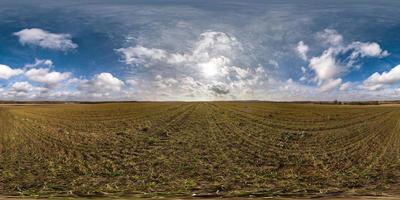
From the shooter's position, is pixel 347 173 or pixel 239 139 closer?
pixel 347 173

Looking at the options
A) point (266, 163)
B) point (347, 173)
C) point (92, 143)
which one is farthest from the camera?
point (92, 143)

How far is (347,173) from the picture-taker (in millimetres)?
20219

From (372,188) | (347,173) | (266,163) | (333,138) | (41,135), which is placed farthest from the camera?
(41,135)

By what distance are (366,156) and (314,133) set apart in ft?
36.5

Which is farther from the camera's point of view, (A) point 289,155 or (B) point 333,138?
(B) point 333,138

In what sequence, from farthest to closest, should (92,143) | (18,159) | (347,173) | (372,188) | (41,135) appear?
(41,135) → (92,143) → (18,159) → (347,173) → (372,188)

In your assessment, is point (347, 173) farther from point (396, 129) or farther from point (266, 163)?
point (396, 129)

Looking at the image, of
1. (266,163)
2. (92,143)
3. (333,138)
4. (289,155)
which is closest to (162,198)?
(266,163)

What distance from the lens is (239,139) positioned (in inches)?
1233

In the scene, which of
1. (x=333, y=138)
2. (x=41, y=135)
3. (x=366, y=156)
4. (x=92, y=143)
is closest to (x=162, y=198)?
(x=366, y=156)

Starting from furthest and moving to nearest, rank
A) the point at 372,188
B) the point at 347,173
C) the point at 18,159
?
Answer: the point at 18,159 → the point at 347,173 → the point at 372,188

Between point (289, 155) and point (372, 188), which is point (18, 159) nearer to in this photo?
point (289, 155)

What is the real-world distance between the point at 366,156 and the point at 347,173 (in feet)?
16.7

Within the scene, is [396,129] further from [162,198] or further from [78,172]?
[162,198]
